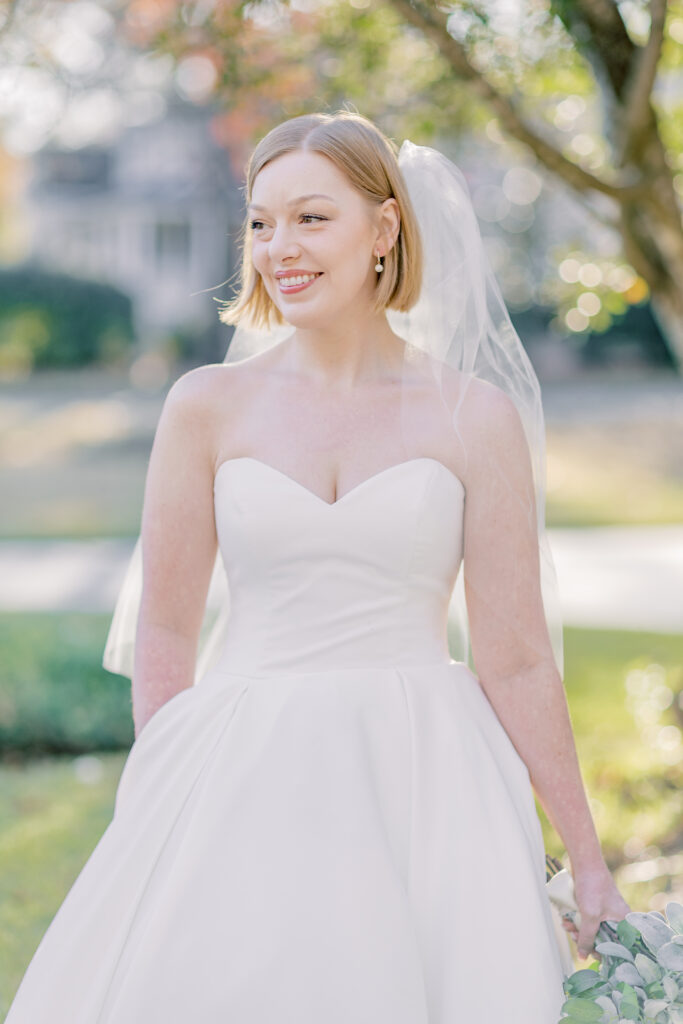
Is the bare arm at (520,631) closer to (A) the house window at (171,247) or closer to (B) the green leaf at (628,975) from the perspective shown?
(B) the green leaf at (628,975)

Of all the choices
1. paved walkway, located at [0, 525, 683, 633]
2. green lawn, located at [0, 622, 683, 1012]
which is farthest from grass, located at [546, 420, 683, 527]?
green lawn, located at [0, 622, 683, 1012]

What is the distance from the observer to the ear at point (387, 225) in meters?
2.46

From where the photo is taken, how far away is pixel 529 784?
7.88 feet

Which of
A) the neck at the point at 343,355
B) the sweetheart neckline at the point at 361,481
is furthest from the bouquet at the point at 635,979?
the neck at the point at 343,355

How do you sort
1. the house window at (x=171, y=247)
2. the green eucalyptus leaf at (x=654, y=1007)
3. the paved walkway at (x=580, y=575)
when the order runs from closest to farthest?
the green eucalyptus leaf at (x=654, y=1007), the paved walkway at (x=580, y=575), the house window at (x=171, y=247)

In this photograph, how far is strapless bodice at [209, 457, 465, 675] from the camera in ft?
7.65

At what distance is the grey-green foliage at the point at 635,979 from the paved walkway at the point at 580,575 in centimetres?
703

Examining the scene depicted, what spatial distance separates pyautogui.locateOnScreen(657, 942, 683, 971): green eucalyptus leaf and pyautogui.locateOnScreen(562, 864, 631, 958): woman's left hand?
0.31 m

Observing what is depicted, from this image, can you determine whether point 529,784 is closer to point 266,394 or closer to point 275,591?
point 275,591

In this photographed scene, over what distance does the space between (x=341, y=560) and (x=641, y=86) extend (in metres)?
2.02

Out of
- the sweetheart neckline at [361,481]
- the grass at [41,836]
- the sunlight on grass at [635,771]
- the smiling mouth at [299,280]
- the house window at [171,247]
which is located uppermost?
the house window at [171,247]

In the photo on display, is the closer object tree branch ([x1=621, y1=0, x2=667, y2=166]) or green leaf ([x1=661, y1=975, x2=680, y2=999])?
green leaf ([x1=661, y1=975, x2=680, y2=999])

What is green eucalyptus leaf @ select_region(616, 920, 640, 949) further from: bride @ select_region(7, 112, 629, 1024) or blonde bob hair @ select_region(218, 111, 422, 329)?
blonde bob hair @ select_region(218, 111, 422, 329)

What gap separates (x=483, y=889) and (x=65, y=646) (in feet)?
17.9
